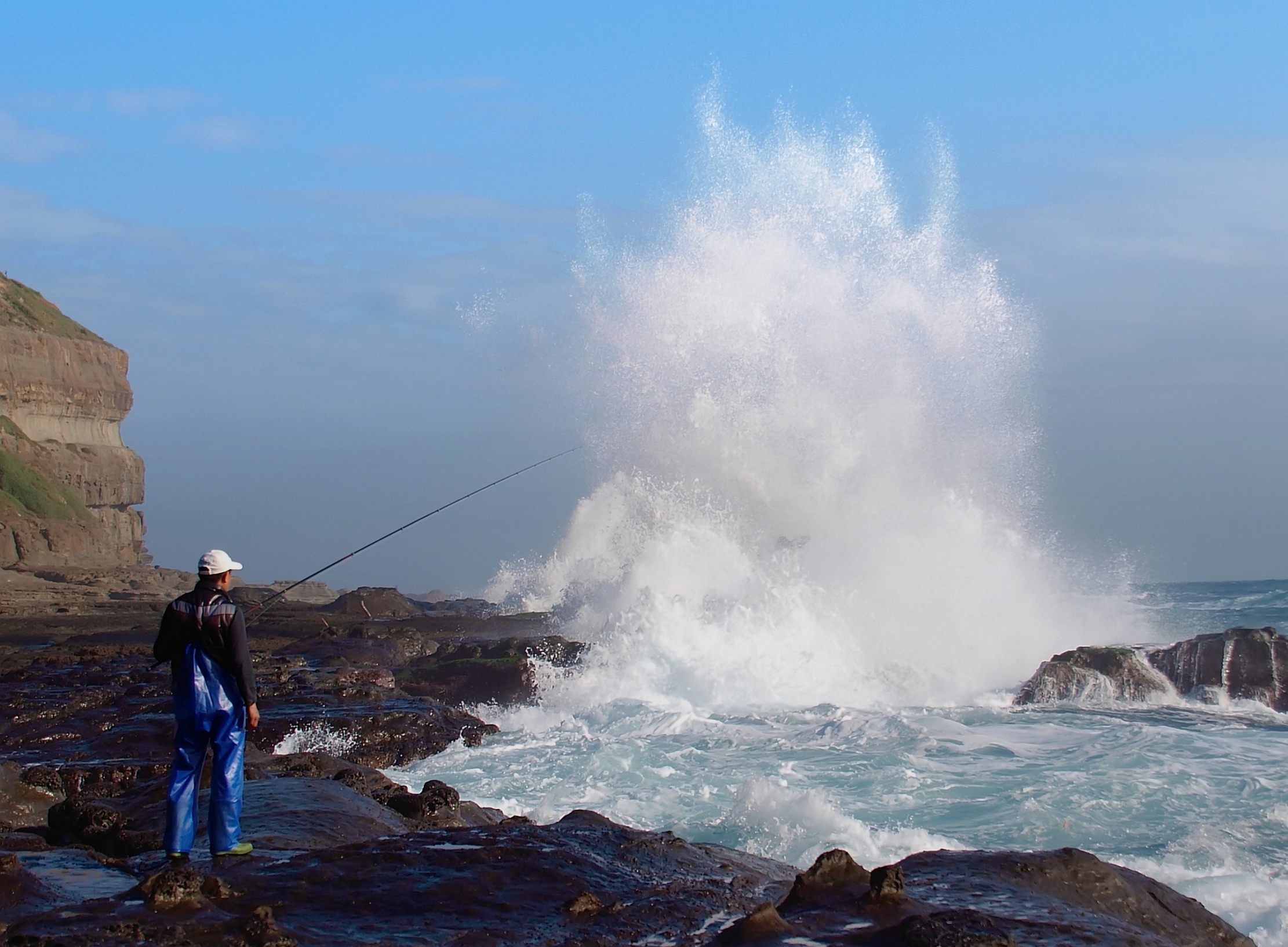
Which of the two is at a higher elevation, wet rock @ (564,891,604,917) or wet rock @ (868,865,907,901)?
wet rock @ (868,865,907,901)

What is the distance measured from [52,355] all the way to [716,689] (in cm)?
4151

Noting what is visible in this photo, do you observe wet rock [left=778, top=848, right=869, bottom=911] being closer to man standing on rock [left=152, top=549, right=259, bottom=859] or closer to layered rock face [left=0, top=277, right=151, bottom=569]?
man standing on rock [left=152, top=549, right=259, bottom=859]

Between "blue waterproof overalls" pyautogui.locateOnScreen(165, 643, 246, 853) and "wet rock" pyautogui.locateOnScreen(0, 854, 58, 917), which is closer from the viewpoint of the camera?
"wet rock" pyautogui.locateOnScreen(0, 854, 58, 917)

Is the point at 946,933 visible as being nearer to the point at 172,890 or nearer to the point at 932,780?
the point at 172,890

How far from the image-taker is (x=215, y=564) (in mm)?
5312

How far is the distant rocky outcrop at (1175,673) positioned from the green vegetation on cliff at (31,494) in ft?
121

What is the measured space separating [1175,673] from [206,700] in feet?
46.5

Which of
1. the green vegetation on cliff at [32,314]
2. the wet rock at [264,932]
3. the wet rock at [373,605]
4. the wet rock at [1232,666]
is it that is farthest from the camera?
the green vegetation on cliff at [32,314]

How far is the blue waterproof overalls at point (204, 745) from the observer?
5113mm

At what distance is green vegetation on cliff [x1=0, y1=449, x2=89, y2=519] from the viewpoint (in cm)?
4022

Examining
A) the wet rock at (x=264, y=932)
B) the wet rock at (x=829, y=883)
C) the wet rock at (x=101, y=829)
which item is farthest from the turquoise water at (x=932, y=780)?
→ the wet rock at (x=264, y=932)

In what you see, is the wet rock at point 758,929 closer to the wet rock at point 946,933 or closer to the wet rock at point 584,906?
the wet rock at point 946,933

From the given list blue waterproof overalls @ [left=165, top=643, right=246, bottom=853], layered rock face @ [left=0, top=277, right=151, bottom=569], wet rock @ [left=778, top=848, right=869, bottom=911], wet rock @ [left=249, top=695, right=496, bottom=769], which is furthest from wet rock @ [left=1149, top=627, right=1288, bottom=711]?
layered rock face @ [left=0, top=277, right=151, bottom=569]

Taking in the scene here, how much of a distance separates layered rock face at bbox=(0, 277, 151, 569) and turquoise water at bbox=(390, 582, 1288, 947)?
106ft
